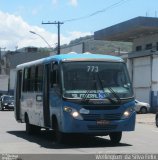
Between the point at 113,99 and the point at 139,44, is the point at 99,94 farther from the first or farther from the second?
the point at 139,44

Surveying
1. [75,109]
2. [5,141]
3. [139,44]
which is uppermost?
[139,44]

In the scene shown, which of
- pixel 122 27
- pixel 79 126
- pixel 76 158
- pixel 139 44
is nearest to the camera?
pixel 76 158

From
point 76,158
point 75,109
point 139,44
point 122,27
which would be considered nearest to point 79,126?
point 75,109

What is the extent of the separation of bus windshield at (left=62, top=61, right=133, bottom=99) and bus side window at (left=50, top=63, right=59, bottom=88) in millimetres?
361

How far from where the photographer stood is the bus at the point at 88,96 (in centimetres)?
1625

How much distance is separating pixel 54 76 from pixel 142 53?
33.6 meters

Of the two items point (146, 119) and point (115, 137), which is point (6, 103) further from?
point (115, 137)

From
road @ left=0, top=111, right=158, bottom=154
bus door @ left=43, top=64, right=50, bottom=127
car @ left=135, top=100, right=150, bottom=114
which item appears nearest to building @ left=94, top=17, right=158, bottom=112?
car @ left=135, top=100, right=150, bottom=114

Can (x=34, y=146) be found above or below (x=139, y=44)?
below

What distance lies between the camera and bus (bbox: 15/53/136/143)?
1625 centimetres

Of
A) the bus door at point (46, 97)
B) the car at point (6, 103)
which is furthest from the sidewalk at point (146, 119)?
the car at point (6, 103)

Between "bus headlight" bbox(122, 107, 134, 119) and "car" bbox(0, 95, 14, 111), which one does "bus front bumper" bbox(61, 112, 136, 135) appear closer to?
"bus headlight" bbox(122, 107, 134, 119)

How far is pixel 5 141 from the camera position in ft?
61.1

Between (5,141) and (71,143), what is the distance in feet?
8.23
